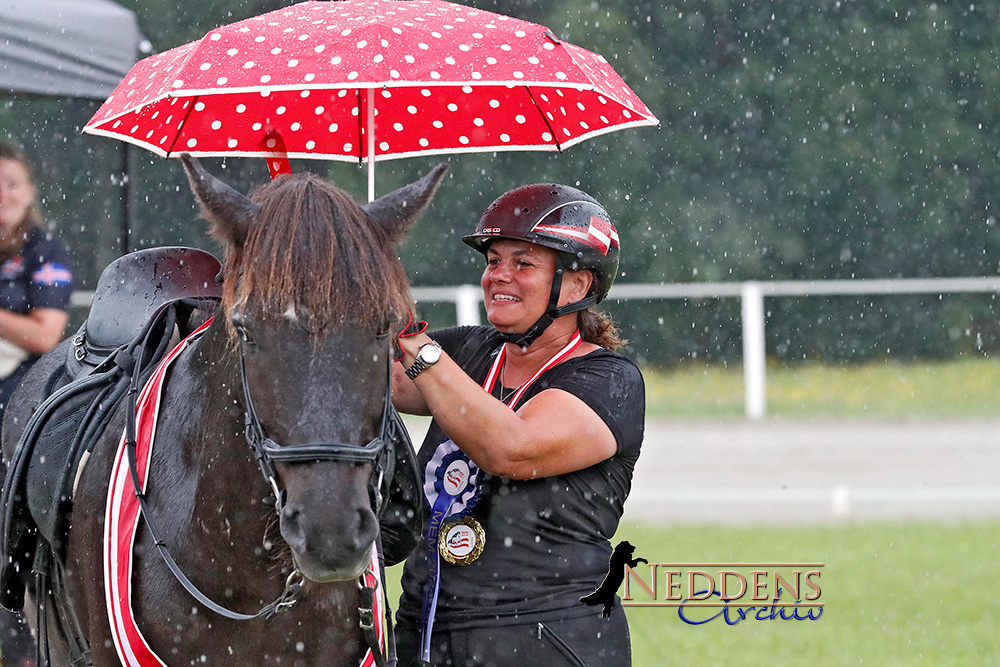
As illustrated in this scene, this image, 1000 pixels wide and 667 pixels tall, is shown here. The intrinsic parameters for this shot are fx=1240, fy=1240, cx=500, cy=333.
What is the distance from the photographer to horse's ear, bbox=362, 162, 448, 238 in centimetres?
252

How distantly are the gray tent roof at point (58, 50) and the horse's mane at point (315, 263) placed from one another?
14.2 ft

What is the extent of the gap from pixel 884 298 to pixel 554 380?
13320mm

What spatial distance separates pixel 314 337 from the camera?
2262 millimetres

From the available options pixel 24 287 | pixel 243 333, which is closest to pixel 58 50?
pixel 24 287

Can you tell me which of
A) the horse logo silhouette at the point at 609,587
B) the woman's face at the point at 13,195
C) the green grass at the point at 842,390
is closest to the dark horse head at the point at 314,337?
the horse logo silhouette at the point at 609,587

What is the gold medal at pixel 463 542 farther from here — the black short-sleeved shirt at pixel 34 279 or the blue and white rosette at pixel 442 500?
the black short-sleeved shirt at pixel 34 279

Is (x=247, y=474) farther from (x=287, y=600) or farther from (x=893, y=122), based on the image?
(x=893, y=122)

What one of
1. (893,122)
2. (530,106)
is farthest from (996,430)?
(530,106)

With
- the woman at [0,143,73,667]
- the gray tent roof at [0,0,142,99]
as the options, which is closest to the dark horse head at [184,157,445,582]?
the woman at [0,143,73,667]

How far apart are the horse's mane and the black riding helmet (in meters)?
0.74

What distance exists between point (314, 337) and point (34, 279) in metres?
3.25

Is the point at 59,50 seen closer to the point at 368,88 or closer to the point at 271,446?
the point at 368,88

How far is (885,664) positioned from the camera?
558cm

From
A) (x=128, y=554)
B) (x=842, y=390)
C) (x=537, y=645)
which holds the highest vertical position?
(x=128, y=554)
